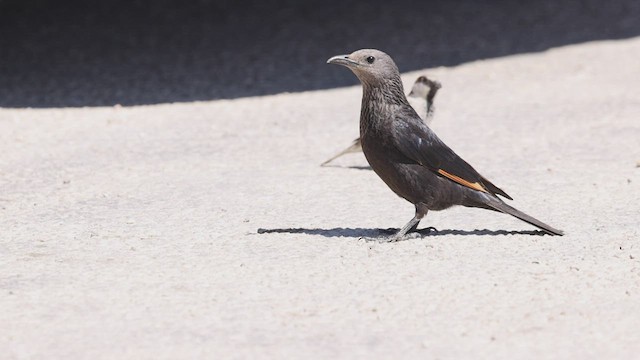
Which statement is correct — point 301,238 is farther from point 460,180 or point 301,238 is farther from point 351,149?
point 351,149

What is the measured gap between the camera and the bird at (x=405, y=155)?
5.95 m

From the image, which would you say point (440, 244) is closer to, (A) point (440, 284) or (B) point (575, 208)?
(A) point (440, 284)

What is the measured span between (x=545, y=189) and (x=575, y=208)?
56 cm

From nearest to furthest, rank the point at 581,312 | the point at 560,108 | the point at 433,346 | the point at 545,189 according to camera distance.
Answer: the point at 433,346 → the point at 581,312 → the point at 545,189 → the point at 560,108

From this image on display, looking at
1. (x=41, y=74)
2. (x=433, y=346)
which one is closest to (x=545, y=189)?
(x=433, y=346)

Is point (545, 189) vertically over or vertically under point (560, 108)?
under

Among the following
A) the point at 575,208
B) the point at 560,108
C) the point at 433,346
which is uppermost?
the point at 560,108

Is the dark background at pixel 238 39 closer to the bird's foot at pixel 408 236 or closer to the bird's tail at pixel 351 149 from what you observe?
the bird's tail at pixel 351 149

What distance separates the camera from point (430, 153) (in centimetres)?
599

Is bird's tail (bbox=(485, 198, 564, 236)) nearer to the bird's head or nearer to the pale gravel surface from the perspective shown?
the pale gravel surface

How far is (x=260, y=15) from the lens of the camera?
42.6ft

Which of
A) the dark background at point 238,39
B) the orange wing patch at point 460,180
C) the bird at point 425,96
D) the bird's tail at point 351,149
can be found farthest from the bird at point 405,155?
the dark background at point 238,39

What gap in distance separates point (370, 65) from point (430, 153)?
57 cm

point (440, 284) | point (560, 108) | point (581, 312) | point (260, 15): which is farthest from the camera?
point (260, 15)
